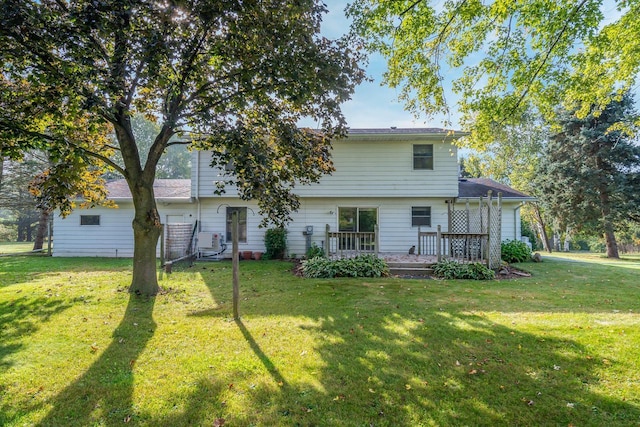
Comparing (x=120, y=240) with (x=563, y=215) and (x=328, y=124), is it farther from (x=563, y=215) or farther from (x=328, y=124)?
(x=563, y=215)

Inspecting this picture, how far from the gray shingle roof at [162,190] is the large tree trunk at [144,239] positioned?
6.82 metres

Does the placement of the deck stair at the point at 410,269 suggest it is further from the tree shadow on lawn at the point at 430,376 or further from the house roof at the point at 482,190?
the house roof at the point at 482,190

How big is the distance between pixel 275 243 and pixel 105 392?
385 inches

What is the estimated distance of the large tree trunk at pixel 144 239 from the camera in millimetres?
6676

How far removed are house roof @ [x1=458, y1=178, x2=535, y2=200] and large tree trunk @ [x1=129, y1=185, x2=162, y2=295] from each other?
1149cm

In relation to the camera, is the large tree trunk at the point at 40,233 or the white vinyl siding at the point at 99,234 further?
the large tree trunk at the point at 40,233

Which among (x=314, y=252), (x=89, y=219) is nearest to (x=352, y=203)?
(x=314, y=252)

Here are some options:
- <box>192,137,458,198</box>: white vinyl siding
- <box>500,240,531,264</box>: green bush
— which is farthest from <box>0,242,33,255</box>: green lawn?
<box>500,240,531,264</box>: green bush

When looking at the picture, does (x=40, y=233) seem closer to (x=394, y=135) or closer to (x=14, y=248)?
(x=14, y=248)

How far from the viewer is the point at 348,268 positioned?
9.14 meters

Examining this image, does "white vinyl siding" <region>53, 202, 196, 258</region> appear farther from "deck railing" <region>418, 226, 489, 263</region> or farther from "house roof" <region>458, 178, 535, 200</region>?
"house roof" <region>458, 178, 535, 200</region>

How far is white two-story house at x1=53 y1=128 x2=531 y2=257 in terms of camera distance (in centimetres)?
1278

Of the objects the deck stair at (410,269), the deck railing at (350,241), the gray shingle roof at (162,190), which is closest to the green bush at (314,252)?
the deck railing at (350,241)

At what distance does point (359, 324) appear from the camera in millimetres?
4895
